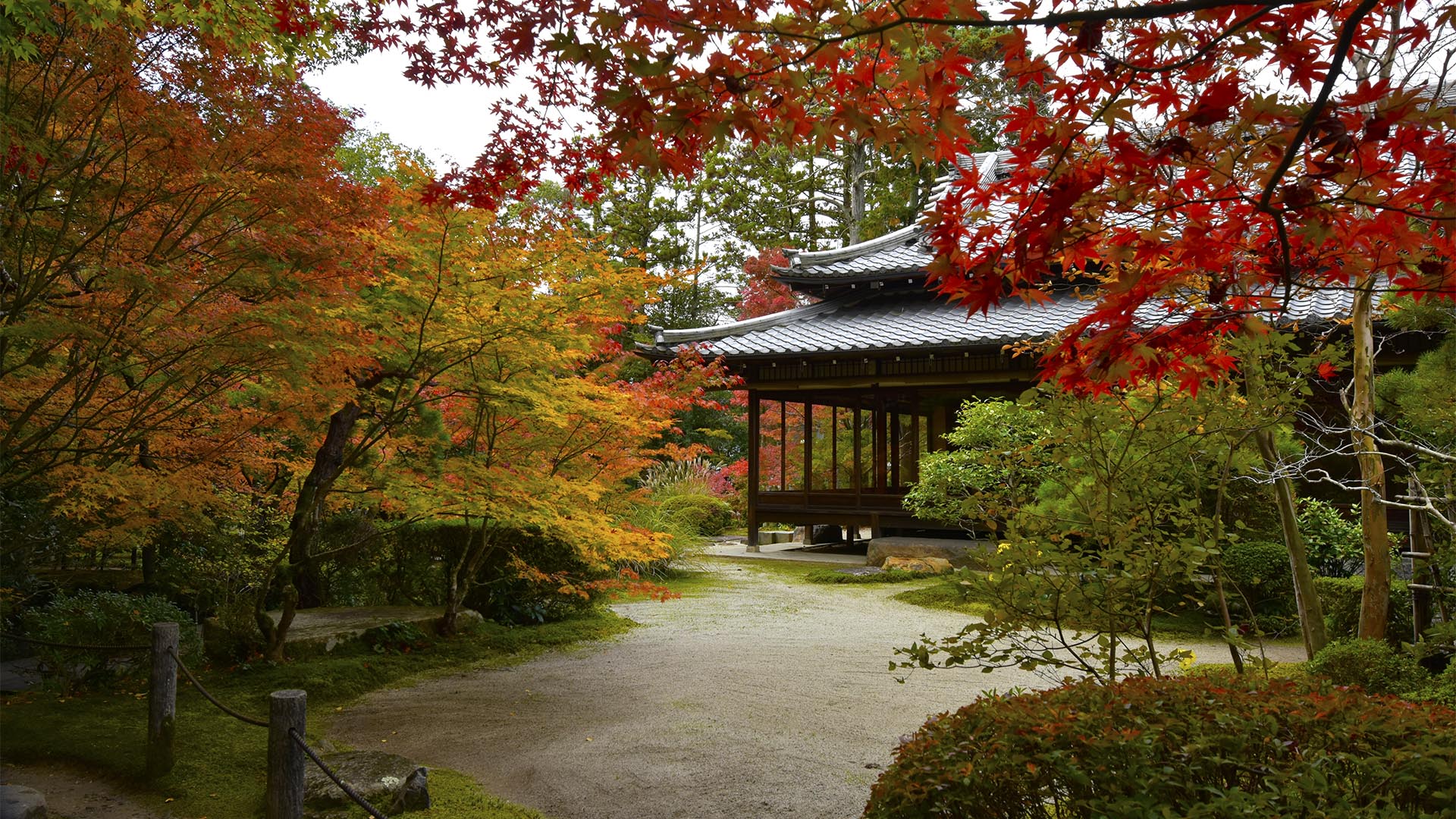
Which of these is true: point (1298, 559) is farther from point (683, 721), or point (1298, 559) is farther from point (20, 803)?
point (20, 803)

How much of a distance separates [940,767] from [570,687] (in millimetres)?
3872

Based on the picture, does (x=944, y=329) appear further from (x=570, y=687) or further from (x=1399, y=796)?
(x=1399, y=796)

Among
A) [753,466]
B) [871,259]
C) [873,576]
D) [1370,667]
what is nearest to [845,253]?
[871,259]

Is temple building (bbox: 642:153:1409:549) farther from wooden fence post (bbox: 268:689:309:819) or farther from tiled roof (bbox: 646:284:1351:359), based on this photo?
wooden fence post (bbox: 268:689:309:819)

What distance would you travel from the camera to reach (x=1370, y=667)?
437cm

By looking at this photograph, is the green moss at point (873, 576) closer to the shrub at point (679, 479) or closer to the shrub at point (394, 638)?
the shrub at point (679, 479)

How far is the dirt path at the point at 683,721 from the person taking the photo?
377 centimetres

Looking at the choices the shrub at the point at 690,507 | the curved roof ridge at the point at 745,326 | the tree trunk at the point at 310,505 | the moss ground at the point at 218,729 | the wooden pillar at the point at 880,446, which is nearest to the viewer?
the moss ground at the point at 218,729

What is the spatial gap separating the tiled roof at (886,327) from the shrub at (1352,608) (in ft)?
13.5

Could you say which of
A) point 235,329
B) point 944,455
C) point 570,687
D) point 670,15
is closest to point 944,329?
point 944,455

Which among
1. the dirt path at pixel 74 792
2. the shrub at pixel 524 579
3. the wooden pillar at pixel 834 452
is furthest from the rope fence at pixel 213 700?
the wooden pillar at pixel 834 452

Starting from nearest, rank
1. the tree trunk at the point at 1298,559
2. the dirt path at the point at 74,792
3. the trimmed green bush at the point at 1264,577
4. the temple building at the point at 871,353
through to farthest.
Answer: the dirt path at the point at 74,792 → the tree trunk at the point at 1298,559 → the trimmed green bush at the point at 1264,577 → the temple building at the point at 871,353

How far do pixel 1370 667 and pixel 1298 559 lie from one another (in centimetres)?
90

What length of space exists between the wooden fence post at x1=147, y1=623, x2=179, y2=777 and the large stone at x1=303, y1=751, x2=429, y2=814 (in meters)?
0.61
